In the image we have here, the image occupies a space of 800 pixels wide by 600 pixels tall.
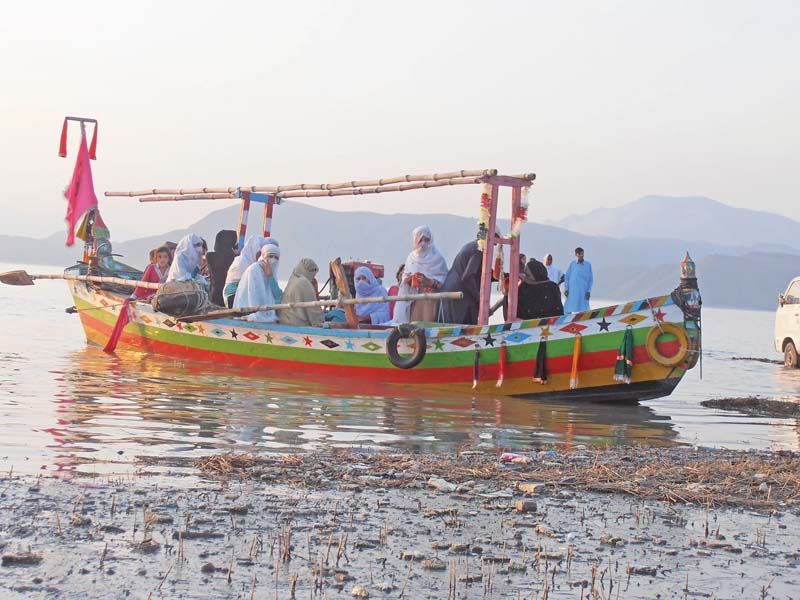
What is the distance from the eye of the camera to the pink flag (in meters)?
18.2

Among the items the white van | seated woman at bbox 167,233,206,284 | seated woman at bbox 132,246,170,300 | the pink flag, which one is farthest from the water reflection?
the white van

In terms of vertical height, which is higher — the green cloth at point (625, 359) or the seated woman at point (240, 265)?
the seated woman at point (240, 265)

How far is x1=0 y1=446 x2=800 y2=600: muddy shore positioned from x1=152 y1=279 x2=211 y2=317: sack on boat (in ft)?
24.8

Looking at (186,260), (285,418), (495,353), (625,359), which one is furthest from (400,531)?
(186,260)

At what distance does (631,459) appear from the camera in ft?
25.1

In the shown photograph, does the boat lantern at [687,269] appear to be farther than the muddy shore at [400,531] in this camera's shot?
Yes

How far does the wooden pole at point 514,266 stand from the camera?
12163 millimetres

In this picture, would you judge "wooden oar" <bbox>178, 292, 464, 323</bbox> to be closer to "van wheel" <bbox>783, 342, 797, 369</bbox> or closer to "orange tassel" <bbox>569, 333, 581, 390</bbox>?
"orange tassel" <bbox>569, 333, 581, 390</bbox>

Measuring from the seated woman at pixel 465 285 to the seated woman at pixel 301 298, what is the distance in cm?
190

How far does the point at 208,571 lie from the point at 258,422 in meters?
5.23

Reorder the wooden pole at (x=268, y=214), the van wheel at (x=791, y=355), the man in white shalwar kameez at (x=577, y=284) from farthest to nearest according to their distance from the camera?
the van wheel at (x=791, y=355) → the man in white shalwar kameez at (x=577, y=284) → the wooden pole at (x=268, y=214)

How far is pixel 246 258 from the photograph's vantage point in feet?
48.6

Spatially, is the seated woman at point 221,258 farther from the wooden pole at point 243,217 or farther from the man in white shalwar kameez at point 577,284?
the man in white shalwar kameez at point 577,284

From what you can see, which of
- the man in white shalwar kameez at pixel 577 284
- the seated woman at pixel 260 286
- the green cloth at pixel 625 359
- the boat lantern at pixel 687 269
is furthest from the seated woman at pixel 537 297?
the man in white shalwar kameez at pixel 577 284
